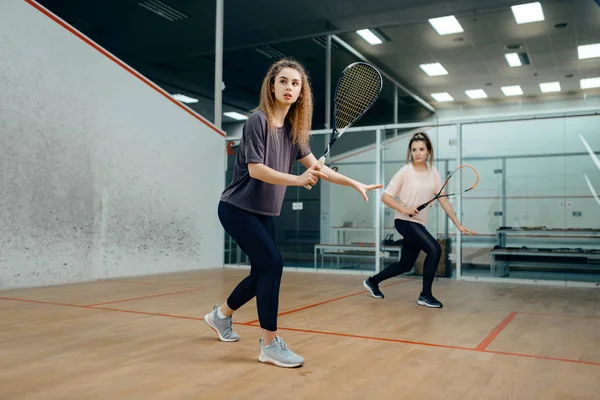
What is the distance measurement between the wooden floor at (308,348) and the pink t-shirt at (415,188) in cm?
54

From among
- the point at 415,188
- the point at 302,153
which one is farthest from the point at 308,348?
the point at 415,188

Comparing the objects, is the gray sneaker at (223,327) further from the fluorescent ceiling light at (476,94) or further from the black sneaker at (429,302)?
the fluorescent ceiling light at (476,94)

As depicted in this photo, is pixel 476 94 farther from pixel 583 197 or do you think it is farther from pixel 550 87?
pixel 583 197

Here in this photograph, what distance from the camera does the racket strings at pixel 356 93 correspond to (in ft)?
6.61

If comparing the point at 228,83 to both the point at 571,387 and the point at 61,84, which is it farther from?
the point at 571,387

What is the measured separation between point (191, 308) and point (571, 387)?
6.32ft

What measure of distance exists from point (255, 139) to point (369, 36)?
6.23 meters

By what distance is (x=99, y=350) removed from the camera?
6.12ft

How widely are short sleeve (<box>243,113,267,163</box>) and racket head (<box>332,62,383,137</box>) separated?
0.42 metres

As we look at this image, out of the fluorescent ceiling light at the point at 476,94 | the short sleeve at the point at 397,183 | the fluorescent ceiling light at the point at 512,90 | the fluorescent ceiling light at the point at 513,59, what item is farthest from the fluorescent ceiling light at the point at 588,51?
the short sleeve at the point at 397,183

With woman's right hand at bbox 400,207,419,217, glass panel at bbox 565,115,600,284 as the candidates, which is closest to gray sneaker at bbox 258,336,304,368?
woman's right hand at bbox 400,207,419,217

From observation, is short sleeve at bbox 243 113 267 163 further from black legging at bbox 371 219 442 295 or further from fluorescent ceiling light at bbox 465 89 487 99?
fluorescent ceiling light at bbox 465 89 487 99

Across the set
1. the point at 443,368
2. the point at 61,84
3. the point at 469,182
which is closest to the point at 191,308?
the point at 443,368

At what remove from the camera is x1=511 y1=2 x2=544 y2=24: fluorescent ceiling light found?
6223 millimetres
